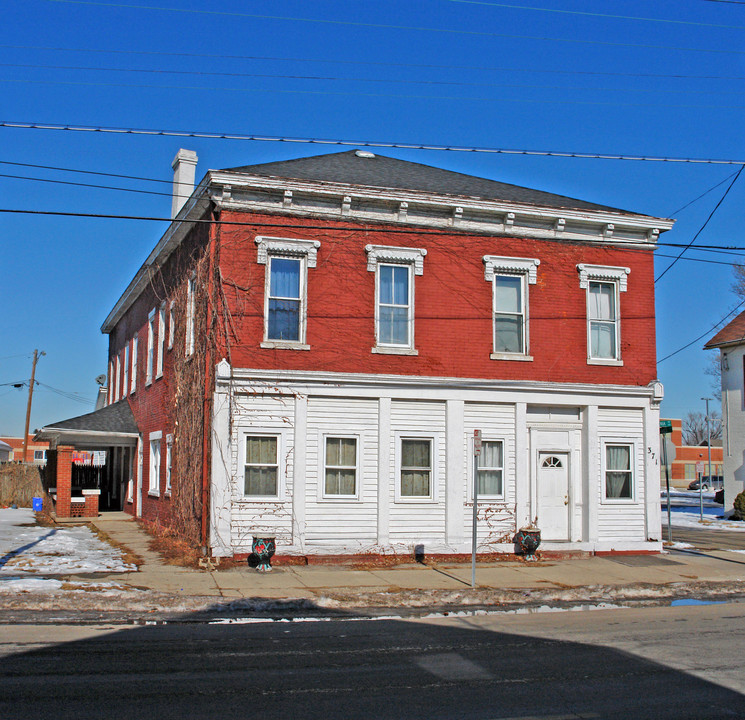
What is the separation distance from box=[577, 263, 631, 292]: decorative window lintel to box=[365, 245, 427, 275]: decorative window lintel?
3945 mm

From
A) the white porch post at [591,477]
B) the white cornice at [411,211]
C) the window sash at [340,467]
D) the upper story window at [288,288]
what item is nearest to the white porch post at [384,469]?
the window sash at [340,467]

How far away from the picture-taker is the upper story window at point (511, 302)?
59.6ft

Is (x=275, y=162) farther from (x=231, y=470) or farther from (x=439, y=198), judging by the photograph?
(x=231, y=470)

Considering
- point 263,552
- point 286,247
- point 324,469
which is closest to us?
point 263,552

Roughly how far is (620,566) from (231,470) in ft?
27.1

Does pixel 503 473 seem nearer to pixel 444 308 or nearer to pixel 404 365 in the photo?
pixel 404 365

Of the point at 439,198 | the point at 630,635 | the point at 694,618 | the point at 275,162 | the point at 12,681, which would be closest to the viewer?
the point at 12,681

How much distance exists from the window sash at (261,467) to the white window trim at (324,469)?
0.89m

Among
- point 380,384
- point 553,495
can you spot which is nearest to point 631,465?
point 553,495

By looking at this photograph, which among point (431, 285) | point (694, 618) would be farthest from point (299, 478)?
point (694, 618)

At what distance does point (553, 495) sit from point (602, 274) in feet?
17.4

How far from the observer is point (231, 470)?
1598 centimetres

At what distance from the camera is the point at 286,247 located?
1675 cm

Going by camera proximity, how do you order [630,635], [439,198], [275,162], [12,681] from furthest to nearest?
[275,162] → [439,198] → [630,635] → [12,681]
